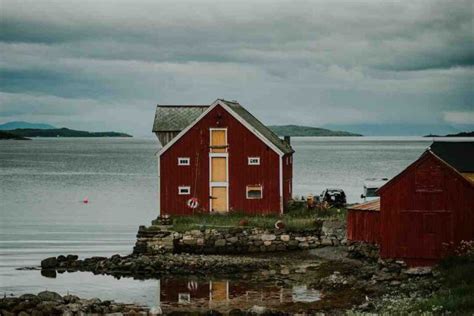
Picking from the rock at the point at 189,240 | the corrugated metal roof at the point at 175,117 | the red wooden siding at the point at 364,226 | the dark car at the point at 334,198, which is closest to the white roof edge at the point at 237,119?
the corrugated metal roof at the point at 175,117

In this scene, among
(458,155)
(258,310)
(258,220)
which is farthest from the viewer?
(458,155)

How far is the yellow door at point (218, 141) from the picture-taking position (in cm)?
4638

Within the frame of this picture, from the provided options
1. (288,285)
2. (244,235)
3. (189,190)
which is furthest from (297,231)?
(288,285)

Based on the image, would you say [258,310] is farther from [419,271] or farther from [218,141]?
[218,141]

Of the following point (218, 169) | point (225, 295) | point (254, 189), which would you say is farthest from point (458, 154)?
point (225, 295)

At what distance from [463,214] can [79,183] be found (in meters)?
79.2

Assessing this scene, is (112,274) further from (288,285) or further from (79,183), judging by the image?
(79,183)

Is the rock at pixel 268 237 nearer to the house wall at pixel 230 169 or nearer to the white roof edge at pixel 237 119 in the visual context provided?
the house wall at pixel 230 169

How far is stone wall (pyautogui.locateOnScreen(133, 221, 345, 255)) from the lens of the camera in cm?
4159

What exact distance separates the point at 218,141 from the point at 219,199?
2873mm

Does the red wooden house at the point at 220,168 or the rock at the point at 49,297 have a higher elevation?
the red wooden house at the point at 220,168

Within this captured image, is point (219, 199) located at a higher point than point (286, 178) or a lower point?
lower

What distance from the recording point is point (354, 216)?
125ft

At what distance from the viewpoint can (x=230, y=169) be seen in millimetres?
46375
